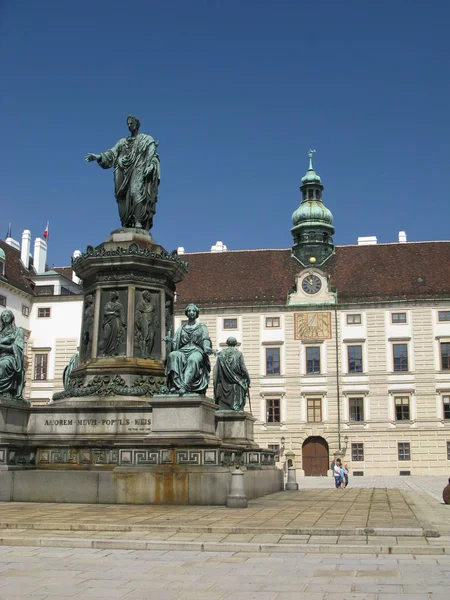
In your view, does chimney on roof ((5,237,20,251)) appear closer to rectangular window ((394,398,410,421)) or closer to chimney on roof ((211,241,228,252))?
chimney on roof ((211,241,228,252))

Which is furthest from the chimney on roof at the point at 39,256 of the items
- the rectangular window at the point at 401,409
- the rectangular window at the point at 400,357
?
the rectangular window at the point at 401,409

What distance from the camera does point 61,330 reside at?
204ft

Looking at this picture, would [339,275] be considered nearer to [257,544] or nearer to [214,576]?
[257,544]

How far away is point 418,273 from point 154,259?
46.8 m

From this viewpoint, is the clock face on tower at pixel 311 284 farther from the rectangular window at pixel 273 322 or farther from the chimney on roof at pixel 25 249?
the chimney on roof at pixel 25 249

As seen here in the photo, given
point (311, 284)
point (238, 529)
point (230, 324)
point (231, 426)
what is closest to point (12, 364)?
point (231, 426)

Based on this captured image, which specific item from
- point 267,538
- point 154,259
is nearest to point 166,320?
point 154,259

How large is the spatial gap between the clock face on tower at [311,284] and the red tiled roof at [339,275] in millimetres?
1344

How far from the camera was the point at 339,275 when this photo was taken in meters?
63.8

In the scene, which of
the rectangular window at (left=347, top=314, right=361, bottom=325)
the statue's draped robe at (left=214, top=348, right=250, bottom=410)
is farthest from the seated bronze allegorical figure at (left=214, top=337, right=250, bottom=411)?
the rectangular window at (left=347, top=314, right=361, bottom=325)

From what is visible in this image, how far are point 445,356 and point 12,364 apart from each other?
154 feet

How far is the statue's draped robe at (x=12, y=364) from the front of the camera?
57.2ft

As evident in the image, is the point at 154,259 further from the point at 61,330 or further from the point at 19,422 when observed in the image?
the point at 61,330

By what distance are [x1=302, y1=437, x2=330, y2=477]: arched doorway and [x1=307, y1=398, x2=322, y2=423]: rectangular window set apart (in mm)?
1424
